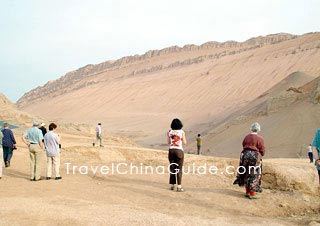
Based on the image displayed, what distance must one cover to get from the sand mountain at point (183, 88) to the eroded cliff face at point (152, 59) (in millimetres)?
317

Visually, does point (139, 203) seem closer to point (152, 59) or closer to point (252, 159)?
point (252, 159)

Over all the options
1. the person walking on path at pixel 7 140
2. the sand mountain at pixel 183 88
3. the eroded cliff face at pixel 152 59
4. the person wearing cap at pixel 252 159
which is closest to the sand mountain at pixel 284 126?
the sand mountain at pixel 183 88

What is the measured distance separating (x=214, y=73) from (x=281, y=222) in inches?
2352

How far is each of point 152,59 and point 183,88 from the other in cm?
2823

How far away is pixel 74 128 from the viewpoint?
31.1 metres

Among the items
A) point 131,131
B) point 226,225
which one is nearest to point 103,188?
point 226,225

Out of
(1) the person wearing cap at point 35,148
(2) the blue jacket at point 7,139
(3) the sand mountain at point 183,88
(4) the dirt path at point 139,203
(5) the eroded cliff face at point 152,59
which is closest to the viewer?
(4) the dirt path at point 139,203

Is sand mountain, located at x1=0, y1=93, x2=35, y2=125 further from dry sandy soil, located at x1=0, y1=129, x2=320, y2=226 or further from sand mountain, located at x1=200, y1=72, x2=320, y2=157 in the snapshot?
dry sandy soil, located at x1=0, y1=129, x2=320, y2=226

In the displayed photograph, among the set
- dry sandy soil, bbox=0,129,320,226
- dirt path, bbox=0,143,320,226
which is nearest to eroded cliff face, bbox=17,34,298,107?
dry sandy soil, bbox=0,129,320,226

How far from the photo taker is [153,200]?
24.3ft

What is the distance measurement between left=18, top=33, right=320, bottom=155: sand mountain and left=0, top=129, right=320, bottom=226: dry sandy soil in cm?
2793

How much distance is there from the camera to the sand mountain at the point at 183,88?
5041cm

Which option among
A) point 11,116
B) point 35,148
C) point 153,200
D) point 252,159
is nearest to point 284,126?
point 11,116

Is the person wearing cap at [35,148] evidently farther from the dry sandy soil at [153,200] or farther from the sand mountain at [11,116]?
the sand mountain at [11,116]
